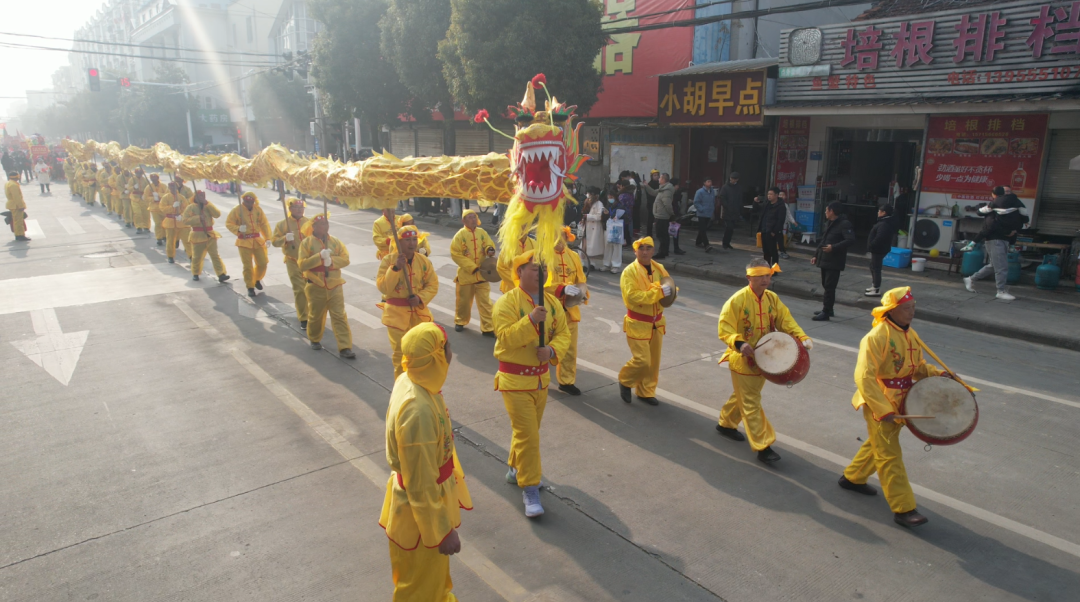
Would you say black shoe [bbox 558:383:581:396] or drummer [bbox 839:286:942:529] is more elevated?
drummer [bbox 839:286:942:529]

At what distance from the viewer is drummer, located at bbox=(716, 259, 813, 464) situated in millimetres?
5840

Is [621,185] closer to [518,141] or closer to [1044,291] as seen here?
[1044,291]

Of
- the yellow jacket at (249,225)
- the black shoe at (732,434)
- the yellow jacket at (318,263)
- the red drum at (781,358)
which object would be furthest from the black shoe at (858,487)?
the yellow jacket at (249,225)

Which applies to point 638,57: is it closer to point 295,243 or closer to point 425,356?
point 295,243

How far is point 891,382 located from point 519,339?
8.84 feet

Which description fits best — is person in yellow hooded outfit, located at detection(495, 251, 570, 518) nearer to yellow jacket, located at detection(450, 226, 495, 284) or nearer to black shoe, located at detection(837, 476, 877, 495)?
black shoe, located at detection(837, 476, 877, 495)

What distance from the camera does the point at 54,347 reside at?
9.34 m

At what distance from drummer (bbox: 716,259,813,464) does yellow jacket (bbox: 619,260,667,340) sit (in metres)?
0.92

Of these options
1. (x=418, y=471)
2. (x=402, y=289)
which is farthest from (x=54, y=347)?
(x=418, y=471)

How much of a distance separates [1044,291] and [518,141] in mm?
11334

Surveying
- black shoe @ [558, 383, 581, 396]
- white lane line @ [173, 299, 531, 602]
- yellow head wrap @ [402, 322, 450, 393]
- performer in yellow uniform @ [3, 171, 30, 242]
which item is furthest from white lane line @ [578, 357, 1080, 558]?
performer in yellow uniform @ [3, 171, 30, 242]

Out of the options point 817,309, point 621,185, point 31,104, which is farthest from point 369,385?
point 31,104

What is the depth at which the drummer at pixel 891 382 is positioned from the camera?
489 centimetres

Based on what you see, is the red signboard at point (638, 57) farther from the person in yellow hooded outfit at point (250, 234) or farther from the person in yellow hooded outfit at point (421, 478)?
the person in yellow hooded outfit at point (421, 478)
